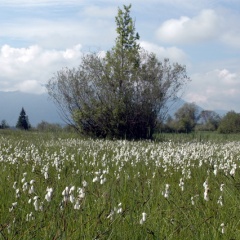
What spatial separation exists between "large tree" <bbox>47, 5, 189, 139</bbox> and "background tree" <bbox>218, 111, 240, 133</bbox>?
785 inches

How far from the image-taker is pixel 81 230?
4.14m

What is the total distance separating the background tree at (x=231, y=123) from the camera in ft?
152

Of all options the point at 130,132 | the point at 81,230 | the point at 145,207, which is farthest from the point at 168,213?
the point at 130,132

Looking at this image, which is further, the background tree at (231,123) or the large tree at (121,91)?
the background tree at (231,123)

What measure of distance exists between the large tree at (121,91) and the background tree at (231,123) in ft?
65.4

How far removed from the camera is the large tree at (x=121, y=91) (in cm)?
2581

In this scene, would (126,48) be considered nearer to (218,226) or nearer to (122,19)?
(122,19)

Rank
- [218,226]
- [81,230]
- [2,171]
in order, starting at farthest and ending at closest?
[2,171] < [218,226] < [81,230]

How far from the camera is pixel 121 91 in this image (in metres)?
26.2

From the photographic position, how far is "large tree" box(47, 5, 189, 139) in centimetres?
2581

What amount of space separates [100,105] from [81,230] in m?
22.1

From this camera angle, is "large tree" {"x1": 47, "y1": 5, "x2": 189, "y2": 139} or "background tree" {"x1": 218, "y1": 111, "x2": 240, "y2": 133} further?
"background tree" {"x1": 218, "y1": 111, "x2": 240, "y2": 133}

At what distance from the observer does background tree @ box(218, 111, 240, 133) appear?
4625 centimetres

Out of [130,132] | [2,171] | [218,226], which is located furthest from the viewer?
[130,132]
